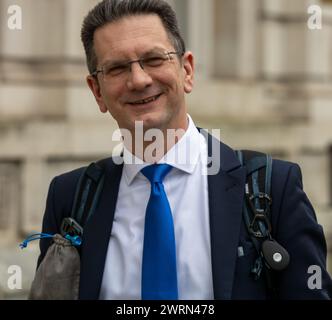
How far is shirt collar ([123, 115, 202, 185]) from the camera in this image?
301 cm

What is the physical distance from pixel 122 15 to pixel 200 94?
6307 mm

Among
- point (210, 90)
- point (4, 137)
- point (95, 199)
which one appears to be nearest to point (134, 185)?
point (95, 199)

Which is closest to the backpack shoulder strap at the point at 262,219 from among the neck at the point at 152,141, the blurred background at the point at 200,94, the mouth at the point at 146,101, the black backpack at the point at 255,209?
the black backpack at the point at 255,209

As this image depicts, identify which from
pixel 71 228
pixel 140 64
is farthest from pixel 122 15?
pixel 71 228

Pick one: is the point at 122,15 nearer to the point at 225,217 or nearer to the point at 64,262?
the point at 225,217

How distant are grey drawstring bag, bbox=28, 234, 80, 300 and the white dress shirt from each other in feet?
0.39

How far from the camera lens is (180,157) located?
3.01 m

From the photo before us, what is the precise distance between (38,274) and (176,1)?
7.04 metres

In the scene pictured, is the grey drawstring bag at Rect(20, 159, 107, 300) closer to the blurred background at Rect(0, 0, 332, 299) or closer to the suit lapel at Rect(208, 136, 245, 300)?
the suit lapel at Rect(208, 136, 245, 300)

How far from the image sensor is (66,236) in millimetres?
2990

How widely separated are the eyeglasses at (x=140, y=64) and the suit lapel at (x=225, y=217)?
443 millimetres

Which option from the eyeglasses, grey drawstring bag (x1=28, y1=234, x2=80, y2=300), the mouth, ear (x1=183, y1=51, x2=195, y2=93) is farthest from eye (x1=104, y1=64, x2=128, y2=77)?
grey drawstring bag (x1=28, y1=234, x2=80, y2=300)

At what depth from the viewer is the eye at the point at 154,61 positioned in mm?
2854
